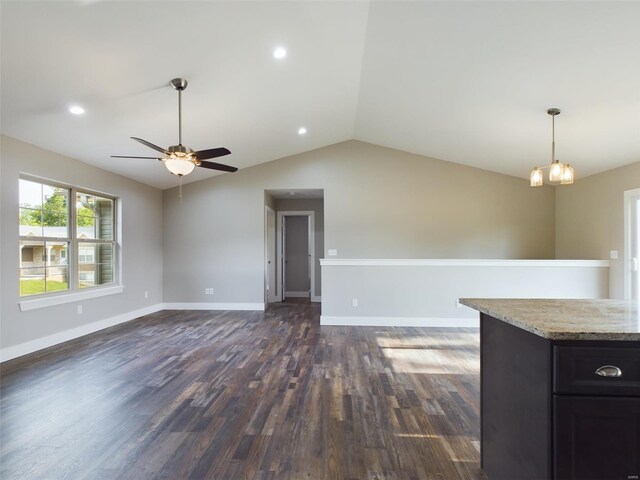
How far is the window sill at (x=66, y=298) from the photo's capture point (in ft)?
12.2

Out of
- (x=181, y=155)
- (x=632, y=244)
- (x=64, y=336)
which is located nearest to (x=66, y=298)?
(x=64, y=336)

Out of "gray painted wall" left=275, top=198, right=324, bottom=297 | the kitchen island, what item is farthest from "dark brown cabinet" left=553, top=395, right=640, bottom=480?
"gray painted wall" left=275, top=198, right=324, bottom=297

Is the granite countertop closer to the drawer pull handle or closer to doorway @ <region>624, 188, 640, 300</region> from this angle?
the drawer pull handle

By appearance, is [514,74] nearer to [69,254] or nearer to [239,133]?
[239,133]

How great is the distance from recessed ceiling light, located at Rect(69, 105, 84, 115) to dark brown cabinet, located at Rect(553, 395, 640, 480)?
4441mm

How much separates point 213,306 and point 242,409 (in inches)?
163

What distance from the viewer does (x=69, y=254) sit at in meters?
4.46

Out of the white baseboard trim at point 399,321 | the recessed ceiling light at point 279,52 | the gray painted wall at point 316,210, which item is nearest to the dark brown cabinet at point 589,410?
the recessed ceiling light at point 279,52

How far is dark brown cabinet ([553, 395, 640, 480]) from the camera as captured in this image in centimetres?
117

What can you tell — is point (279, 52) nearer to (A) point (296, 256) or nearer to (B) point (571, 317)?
(B) point (571, 317)

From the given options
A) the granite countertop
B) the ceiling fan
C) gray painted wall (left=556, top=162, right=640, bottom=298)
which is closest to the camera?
the granite countertop

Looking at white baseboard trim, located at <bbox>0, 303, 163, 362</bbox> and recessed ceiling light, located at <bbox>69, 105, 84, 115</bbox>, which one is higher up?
recessed ceiling light, located at <bbox>69, 105, 84, 115</bbox>

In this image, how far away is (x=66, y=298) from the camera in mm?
4246

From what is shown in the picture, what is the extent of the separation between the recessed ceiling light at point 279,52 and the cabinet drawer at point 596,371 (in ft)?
10.5
